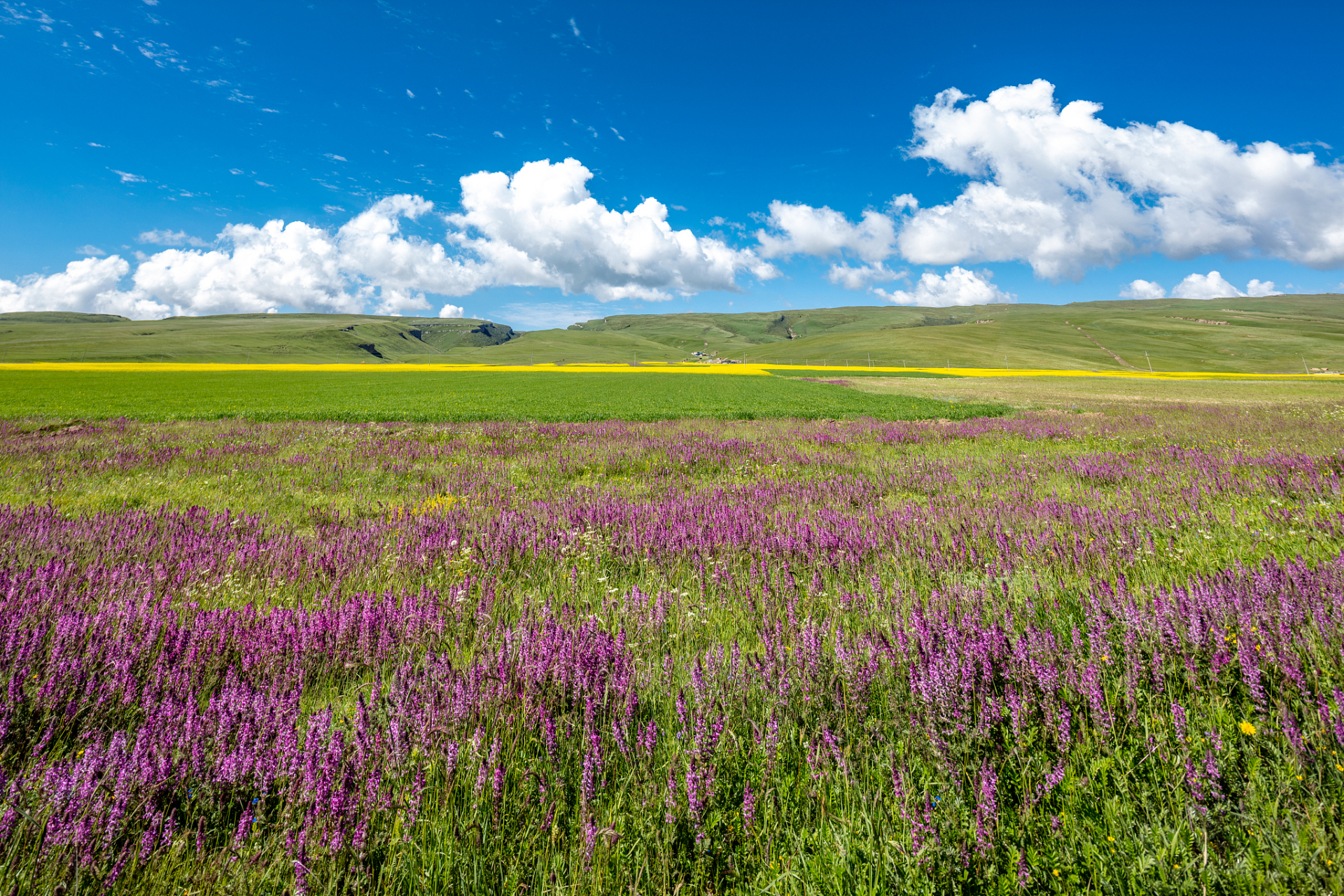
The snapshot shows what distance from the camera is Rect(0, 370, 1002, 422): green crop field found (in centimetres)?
2377

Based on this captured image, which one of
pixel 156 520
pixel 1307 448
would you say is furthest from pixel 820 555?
pixel 1307 448

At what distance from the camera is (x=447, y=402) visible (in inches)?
1300

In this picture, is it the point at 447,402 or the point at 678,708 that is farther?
the point at 447,402

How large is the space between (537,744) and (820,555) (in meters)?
3.08

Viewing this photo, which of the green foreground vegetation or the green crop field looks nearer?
the green foreground vegetation

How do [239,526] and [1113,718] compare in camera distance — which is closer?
[1113,718]

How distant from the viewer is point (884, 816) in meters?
1.78

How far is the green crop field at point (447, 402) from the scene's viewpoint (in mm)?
23766

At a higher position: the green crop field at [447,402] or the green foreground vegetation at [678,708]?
the green crop field at [447,402]

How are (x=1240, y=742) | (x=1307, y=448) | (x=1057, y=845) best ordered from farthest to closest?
(x=1307, y=448) < (x=1240, y=742) < (x=1057, y=845)

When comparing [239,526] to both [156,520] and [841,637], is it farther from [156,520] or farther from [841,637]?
[841,637]

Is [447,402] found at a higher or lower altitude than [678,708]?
higher

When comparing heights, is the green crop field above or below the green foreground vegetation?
above

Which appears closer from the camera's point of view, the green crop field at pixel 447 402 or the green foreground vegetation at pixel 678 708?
the green foreground vegetation at pixel 678 708
